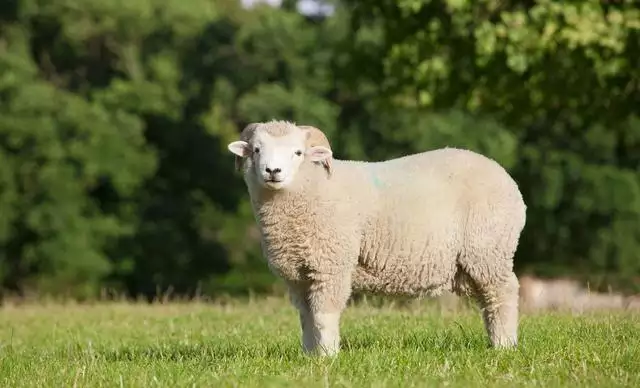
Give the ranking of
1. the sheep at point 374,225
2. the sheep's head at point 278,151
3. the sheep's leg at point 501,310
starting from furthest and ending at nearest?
the sheep's leg at point 501,310
the sheep at point 374,225
the sheep's head at point 278,151

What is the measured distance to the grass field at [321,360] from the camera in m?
6.80

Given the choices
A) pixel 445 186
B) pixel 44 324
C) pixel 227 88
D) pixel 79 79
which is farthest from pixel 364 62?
pixel 79 79

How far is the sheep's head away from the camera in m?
7.93

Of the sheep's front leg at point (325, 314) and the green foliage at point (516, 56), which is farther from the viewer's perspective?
the green foliage at point (516, 56)

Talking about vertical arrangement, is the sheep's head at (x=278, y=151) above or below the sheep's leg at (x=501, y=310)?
above

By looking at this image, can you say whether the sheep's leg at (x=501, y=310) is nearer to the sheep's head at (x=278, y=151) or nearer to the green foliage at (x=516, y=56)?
the sheep's head at (x=278, y=151)

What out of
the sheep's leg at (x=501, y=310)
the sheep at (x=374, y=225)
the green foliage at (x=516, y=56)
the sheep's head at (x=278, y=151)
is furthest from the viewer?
the green foliage at (x=516, y=56)

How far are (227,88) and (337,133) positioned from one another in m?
4.86

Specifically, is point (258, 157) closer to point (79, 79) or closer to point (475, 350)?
point (475, 350)

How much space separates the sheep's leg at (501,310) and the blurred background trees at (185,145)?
60.2ft

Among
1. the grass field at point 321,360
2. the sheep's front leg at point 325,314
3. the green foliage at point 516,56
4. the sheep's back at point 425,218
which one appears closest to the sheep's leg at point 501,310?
the grass field at point 321,360

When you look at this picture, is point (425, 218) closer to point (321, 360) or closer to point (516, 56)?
point (321, 360)

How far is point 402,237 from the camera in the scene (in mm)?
8312

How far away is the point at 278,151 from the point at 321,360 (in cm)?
135
